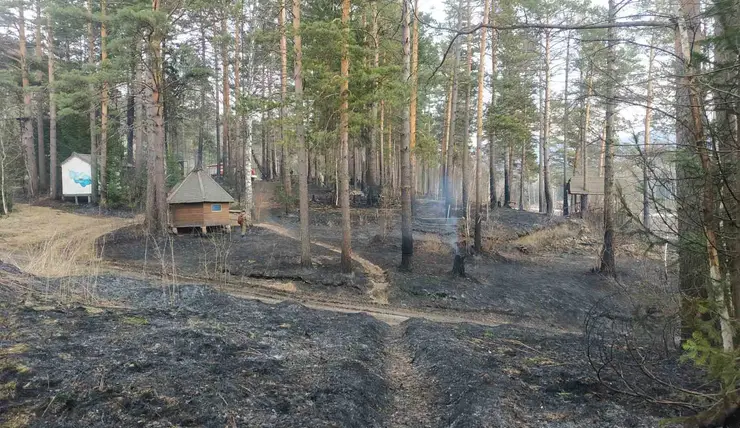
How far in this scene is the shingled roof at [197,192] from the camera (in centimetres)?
1772

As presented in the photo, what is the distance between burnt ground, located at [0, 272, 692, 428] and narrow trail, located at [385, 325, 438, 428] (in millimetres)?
20

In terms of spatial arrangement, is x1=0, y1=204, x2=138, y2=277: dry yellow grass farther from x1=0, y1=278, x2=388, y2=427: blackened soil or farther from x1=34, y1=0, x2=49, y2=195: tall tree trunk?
x1=34, y1=0, x2=49, y2=195: tall tree trunk

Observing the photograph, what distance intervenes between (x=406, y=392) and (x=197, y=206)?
597 inches

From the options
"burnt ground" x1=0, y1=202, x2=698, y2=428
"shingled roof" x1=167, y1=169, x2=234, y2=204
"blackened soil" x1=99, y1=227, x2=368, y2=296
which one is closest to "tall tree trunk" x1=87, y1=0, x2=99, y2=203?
"shingled roof" x1=167, y1=169, x2=234, y2=204

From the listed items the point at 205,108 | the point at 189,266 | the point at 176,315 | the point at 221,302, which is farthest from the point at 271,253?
the point at 205,108

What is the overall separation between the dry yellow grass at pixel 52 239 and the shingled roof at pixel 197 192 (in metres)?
2.96

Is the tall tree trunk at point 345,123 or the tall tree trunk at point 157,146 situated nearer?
the tall tree trunk at point 345,123

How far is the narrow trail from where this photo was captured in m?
4.18

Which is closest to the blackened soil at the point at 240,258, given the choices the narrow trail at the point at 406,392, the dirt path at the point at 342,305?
the dirt path at the point at 342,305

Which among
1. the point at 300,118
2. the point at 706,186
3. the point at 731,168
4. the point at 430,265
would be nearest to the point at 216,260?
the point at 300,118

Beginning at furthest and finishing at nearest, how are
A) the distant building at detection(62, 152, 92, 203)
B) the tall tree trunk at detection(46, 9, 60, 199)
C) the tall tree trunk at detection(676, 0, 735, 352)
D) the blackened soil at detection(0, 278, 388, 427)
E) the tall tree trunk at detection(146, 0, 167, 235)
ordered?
1. the distant building at detection(62, 152, 92, 203)
2. the tall tree trunk at detection(46, 9, 60, 199)
3. the tall tree trunk at detection(146, 0, 167, 235)
4. the blackened soil at detection(0, 278, 388, 427)
5. the tall tree trunk at detection(676, 0, 735, 352)

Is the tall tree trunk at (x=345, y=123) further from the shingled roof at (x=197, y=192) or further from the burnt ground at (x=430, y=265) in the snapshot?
the shingled roof at (x=197, y=192)

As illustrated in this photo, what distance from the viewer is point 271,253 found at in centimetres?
1456

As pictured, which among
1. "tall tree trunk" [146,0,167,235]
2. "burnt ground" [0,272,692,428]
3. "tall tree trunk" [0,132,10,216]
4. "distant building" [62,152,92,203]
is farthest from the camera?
"distant building" [62,152,92,203]
